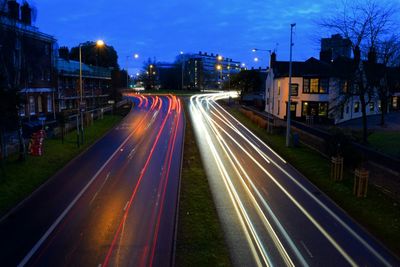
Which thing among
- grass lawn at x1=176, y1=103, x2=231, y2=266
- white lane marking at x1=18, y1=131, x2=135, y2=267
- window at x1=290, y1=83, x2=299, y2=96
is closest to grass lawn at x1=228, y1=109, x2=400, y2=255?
grass lawn at x1=176, y1=103, x2=231, y2=266

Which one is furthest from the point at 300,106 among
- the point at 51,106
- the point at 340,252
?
the point at 340,252

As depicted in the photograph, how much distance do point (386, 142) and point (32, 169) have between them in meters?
27.3

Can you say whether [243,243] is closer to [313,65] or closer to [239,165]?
[239,165]

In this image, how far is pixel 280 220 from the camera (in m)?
15.9

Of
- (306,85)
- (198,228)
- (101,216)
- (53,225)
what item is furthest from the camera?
(306,85)

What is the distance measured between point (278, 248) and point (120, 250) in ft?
17.5

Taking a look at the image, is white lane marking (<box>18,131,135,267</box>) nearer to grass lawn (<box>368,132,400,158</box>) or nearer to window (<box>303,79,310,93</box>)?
grass lawn (<box>368,132,400,158</box>)

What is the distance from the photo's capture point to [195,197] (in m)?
18.8

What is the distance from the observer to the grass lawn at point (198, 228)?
482 inches

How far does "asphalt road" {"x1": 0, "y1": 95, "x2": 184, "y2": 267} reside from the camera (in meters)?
12.5

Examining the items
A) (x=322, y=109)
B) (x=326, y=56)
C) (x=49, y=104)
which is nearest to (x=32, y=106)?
(x=49, y=104)

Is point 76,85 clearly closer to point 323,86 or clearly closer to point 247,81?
point 247,81

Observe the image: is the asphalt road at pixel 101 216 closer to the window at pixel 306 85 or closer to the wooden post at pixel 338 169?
the wooden post at pixel 338 169

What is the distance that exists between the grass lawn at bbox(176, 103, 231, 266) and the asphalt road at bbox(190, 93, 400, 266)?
420 millimetres
